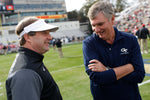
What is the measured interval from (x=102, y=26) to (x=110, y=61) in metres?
0.45

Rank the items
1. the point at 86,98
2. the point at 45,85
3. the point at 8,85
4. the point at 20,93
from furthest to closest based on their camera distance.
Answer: the point at 86,98, the point at 45,85, the point at 8,85, the point at 20,93

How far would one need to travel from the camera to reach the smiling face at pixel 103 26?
81.4 inches

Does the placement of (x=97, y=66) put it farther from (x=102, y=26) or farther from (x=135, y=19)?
(x=135, y=19)

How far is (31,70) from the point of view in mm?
1515

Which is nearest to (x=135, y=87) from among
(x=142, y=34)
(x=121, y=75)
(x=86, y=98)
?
(x=121, y=75)

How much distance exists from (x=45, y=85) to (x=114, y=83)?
2.73ft

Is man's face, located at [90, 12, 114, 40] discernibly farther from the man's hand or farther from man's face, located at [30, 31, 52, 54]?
man's face, located at [30, 31, 52, 54]

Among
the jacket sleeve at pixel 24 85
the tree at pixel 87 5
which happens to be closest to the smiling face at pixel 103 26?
the jacket sleeve at pixel 24 85

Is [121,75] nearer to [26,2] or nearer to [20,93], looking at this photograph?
[20,93]

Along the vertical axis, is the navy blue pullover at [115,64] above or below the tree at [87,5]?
below

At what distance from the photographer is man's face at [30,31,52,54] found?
1.81 m

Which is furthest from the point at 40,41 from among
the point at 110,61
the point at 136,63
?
the point at 136,63

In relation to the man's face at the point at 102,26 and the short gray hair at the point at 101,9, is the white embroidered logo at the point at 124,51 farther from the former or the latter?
the short gray hair at the point at 101,9

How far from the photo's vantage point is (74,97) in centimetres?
520
